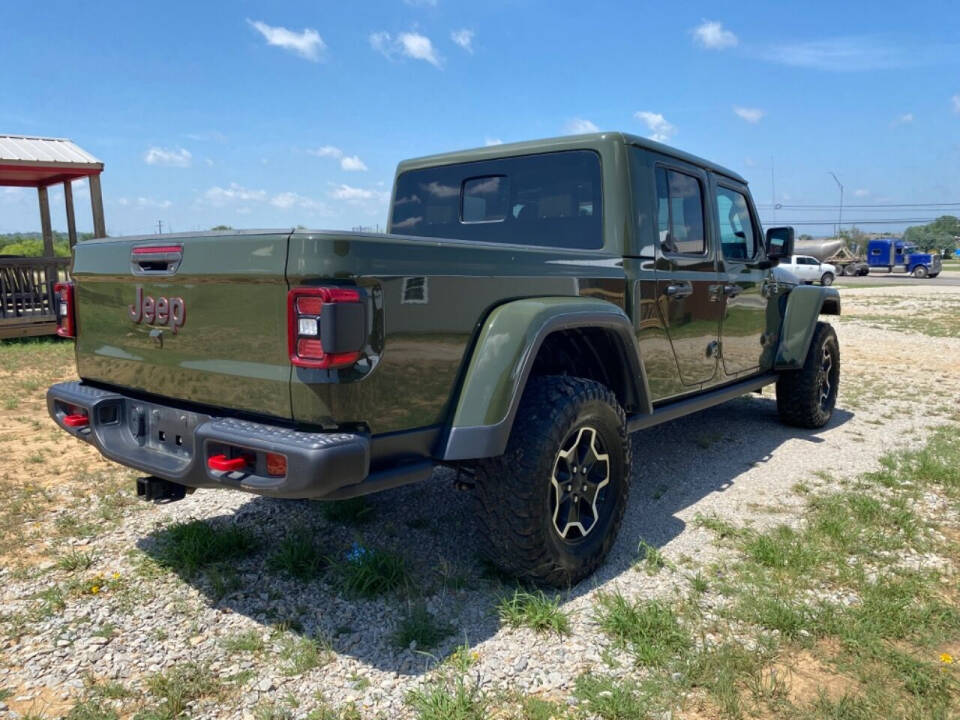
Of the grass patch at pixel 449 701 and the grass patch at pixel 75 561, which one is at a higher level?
the grass patch at pixel 75 561

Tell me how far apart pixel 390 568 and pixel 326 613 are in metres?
0.36

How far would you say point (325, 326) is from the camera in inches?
86.0

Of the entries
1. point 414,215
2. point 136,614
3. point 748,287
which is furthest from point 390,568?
point 748,287

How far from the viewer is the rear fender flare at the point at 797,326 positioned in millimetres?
5480

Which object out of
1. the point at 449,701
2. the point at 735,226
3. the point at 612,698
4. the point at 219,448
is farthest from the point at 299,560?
the point at 735,226

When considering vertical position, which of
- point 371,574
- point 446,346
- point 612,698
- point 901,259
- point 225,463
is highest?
point 901,259

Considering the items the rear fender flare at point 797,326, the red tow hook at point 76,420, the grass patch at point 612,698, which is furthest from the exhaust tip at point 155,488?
the rear fender flare at point 797,326

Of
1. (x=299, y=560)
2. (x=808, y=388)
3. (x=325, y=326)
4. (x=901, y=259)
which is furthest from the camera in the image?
(x=901, y=259)

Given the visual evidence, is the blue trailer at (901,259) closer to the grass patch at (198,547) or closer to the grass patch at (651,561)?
the grass patch at (651,561)

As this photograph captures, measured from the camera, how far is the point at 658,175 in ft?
12.8

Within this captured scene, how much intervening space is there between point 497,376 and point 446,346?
0.77ft

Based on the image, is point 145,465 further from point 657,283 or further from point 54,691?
point 657,283

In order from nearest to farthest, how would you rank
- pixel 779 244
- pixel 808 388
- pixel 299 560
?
pixel 299 560
pixel 779 244
pixel 808 388

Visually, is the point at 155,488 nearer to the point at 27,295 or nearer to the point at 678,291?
the point at 678,291
